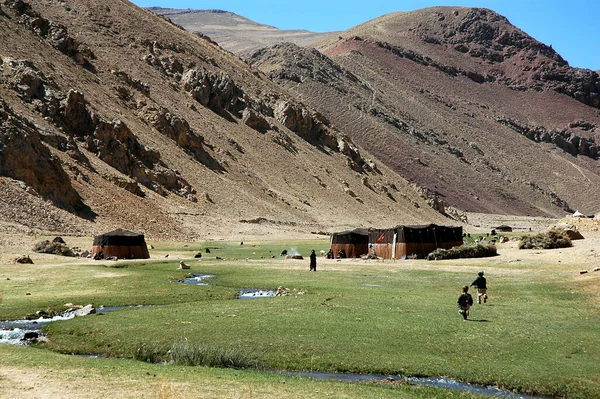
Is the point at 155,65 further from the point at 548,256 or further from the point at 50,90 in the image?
the point at 548,256

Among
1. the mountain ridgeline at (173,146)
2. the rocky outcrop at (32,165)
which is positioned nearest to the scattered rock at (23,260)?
the mountain ridgeline at (173,146)

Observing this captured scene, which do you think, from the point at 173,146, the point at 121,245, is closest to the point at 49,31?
the point at 173,146

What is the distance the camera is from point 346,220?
354ft

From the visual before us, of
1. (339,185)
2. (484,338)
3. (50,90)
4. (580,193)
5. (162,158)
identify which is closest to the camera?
(484,338)

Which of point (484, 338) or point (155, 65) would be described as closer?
point (484, 338)

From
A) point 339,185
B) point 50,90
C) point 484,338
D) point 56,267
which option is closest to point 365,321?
point 484,338

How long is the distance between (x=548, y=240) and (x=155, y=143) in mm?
64023

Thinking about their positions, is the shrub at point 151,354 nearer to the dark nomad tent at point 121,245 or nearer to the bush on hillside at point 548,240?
the dark nomad tent at point 121,245

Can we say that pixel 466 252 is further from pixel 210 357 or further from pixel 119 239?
pixel 210 357

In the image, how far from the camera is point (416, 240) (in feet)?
184

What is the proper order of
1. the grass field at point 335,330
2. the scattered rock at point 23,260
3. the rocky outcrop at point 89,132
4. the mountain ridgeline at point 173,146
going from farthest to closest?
1. the rocky outcrop at point 89,132
2. the mountain ridgeline at point 173,146
3. the scattered rock at point 23,260
4. the grass field at point 335,330

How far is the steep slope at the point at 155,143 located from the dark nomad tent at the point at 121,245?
421 inches

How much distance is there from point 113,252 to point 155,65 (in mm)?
76189

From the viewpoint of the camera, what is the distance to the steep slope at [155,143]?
74.5m
